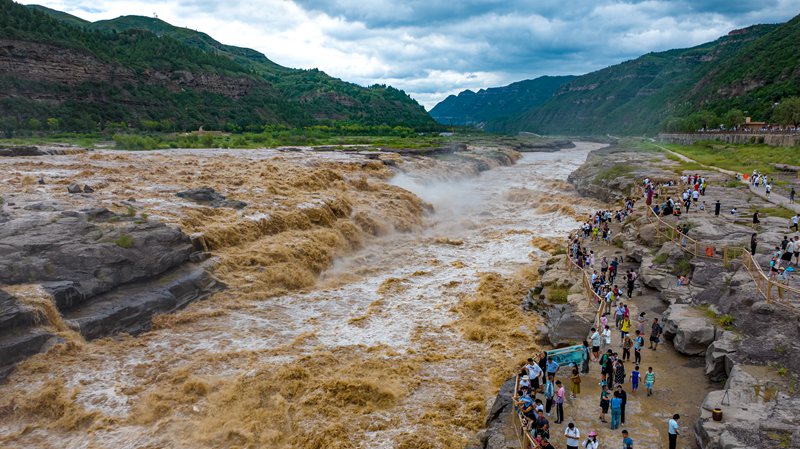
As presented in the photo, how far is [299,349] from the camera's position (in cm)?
1927

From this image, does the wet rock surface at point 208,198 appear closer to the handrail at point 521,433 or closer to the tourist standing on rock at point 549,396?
the handrail at point 521,433

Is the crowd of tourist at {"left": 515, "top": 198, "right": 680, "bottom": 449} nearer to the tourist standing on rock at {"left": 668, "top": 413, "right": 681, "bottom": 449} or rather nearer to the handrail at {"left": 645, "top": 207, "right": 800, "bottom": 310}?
the tourist standing on rock at {"left": 668, "top": 413, "right": 681, "bottom": 449}

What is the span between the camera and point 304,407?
51.0 feet

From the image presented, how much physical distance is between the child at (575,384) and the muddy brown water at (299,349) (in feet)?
5.45

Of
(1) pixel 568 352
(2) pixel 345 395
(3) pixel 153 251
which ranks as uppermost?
(3) pixel 153 251

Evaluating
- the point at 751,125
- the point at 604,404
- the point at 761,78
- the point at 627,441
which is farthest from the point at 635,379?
the point at 761,78

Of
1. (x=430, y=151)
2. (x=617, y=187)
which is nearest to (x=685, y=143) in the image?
(x=430, y=151)

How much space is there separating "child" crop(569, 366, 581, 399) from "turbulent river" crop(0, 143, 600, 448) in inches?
107

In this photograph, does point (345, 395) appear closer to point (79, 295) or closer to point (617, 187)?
point (79, 295)

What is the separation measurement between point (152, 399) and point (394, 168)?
4318cm

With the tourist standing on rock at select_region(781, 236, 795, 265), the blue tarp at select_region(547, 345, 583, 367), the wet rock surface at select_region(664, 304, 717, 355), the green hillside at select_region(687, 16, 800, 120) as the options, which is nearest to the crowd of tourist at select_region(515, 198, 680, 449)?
the blue tarp at select_region(547, 345, 583, 367)

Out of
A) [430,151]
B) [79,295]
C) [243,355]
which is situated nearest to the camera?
[243,355]

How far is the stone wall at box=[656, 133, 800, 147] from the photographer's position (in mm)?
62047

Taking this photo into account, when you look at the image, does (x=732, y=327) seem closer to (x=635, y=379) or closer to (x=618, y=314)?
(x=618, y=314)
